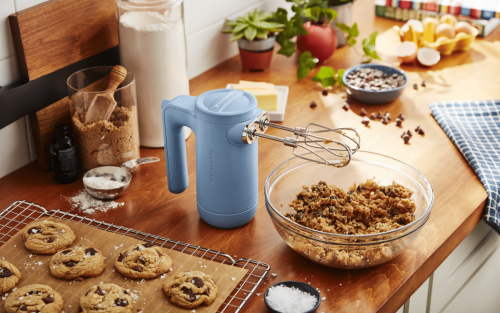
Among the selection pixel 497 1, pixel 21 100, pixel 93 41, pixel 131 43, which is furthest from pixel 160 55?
pixel 497 1

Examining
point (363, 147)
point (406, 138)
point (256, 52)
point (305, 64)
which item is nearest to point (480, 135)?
point (406, 138)

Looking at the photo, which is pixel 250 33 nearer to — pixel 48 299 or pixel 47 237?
→ pixel 47 237

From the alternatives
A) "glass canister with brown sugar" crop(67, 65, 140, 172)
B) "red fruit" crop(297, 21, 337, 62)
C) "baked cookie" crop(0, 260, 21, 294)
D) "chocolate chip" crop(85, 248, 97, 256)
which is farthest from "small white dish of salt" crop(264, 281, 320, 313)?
"red fruit" crop(297, 21, 337, 62)

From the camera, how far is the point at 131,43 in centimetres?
124

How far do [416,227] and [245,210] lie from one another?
34 cm

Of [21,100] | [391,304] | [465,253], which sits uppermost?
[21,100]

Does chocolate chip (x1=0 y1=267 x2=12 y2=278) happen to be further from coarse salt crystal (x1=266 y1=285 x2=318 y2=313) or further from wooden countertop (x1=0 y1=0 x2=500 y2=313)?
coarse salt crystal (x1=266 y1=285 x2=318 y2=313)

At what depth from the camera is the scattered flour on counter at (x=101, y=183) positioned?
1135mm

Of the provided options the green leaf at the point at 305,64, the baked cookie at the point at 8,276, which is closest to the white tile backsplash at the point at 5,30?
the baked cookie at the point at 8,276

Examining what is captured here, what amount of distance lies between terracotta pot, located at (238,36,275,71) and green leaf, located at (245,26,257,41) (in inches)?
1.4

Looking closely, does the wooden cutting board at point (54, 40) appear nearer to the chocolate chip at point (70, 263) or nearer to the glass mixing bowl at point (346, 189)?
the chocolate chip at point (70, 263)

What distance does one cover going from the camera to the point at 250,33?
→ 166cm

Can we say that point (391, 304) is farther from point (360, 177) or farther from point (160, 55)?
point (160, 55)

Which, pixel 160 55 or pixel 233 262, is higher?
pixel 160 55
